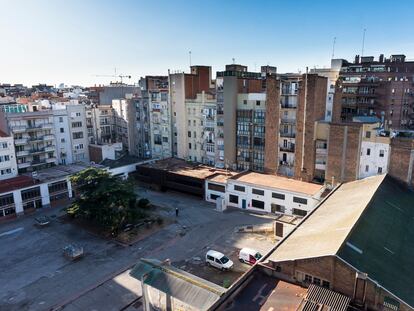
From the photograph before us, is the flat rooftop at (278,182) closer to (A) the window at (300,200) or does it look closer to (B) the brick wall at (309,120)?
(A) the window at (300,200)

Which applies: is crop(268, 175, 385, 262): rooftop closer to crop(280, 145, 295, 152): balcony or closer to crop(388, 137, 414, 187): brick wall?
crop(388, 137, 414, 187): brick wall

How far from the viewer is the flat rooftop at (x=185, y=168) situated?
58525 millimetres

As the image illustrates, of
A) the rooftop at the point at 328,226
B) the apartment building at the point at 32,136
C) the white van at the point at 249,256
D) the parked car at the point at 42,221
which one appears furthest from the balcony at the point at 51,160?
the rooftop at the point at 328,226

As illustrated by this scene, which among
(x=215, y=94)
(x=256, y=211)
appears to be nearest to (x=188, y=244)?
(x=256, y=211)

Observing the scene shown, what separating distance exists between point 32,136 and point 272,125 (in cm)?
4568

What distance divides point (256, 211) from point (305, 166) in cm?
1094

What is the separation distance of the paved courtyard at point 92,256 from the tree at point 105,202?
9.05 feet

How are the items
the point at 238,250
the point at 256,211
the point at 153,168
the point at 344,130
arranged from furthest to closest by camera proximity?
1. the point at 153,168
2. the point at 256,211
3. the point at 344,130
4. the point at 238,250

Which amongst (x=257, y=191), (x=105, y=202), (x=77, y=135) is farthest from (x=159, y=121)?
(x=105, y=202)

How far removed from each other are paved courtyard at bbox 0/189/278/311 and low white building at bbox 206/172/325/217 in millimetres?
2532

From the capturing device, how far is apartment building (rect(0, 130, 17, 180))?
56344mm

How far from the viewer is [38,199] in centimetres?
5362

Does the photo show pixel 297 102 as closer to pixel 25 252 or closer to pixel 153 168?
pixel 153 168

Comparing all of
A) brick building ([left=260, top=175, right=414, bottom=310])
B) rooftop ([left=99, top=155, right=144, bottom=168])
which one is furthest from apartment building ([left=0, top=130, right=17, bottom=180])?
brick building ([left=260, top=175, right=414, bottom=310])
